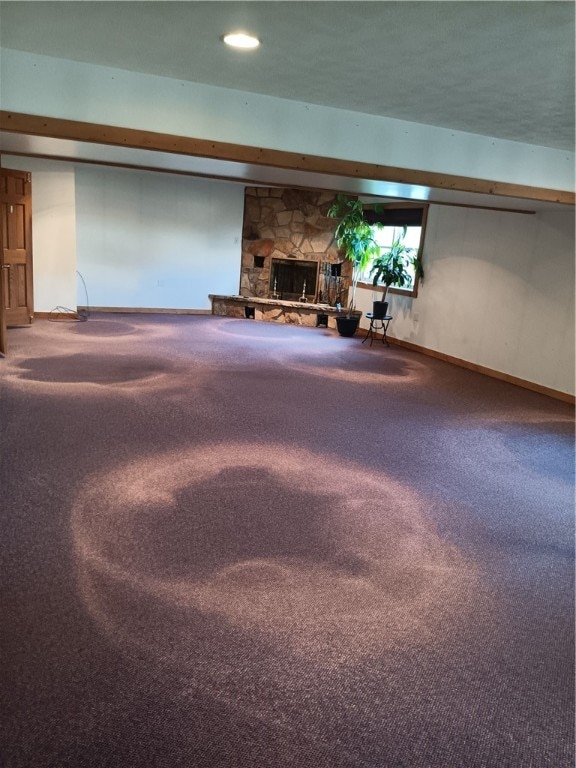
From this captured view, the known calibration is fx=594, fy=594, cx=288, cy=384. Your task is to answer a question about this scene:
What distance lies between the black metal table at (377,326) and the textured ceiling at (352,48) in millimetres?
4982

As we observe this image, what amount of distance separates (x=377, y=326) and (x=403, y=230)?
155 centimetres

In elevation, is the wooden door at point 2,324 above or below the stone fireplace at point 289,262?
below

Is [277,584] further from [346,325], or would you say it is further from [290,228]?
[290,228]

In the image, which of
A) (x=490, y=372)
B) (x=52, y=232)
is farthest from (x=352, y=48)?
(x=52, y=232)

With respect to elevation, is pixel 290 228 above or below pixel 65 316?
above

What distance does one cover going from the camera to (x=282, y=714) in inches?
78.4

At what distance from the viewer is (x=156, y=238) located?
10.0 metres

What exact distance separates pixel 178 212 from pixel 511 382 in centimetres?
614

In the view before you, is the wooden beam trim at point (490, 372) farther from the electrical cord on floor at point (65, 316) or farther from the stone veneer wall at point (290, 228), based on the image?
the electrical cord on floor at point (65, 316)

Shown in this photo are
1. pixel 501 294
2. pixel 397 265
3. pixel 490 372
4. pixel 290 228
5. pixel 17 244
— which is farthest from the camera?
pixel 290 228

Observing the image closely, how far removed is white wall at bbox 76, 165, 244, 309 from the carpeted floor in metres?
4.79

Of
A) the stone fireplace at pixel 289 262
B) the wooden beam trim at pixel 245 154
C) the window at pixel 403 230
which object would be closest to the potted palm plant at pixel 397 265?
the window at pixel 403 230

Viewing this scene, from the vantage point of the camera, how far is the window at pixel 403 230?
858 cm

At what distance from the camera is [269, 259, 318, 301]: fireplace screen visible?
1056cm
